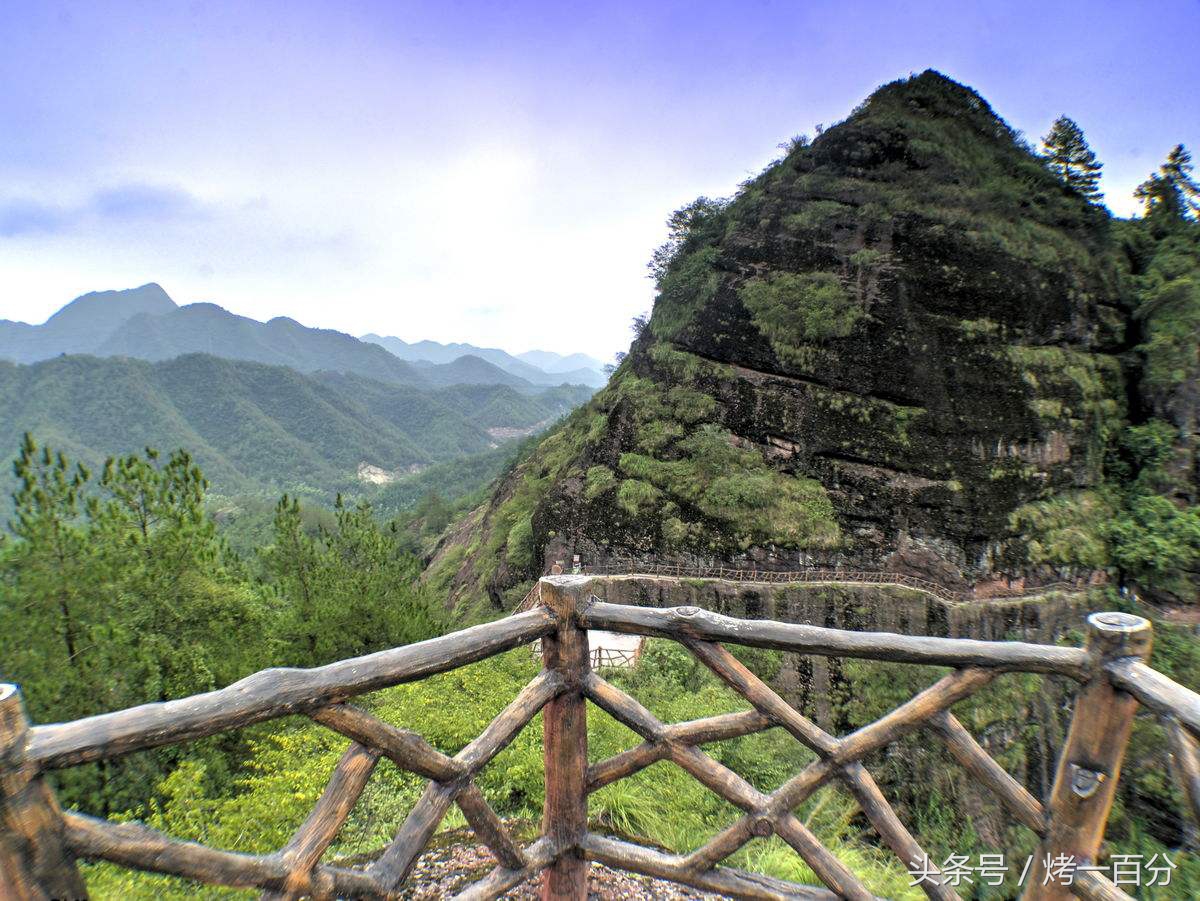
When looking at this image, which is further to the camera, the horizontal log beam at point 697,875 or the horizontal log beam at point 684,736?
the horizontal log beam at point 697,875

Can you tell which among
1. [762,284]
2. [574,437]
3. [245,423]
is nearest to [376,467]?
[245,423]

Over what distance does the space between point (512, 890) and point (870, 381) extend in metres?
17.0

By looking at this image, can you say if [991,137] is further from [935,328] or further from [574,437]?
[574,437]

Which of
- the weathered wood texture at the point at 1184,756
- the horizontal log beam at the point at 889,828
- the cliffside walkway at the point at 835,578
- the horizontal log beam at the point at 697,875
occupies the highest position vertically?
the weathered wood texture at the point at 1184,756

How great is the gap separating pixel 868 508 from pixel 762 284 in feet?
25.6

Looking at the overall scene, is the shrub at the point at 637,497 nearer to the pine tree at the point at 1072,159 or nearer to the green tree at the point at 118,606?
the green tree at the point at 118,606

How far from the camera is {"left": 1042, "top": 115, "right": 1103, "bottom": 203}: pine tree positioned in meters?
21.4

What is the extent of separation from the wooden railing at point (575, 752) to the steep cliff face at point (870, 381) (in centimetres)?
1325

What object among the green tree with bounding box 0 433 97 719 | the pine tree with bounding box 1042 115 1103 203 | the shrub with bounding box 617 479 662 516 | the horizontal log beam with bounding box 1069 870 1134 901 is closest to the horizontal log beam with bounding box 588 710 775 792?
the horizontal log beam with bounding box 1069 870 1134 901

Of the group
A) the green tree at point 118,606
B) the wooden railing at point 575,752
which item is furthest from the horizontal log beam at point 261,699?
the green tree at point 118,606

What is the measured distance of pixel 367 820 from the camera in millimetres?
4781

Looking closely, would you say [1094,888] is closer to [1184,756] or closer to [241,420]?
[1184,756]

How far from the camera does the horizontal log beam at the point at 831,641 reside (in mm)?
2184

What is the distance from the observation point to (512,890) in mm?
3240
